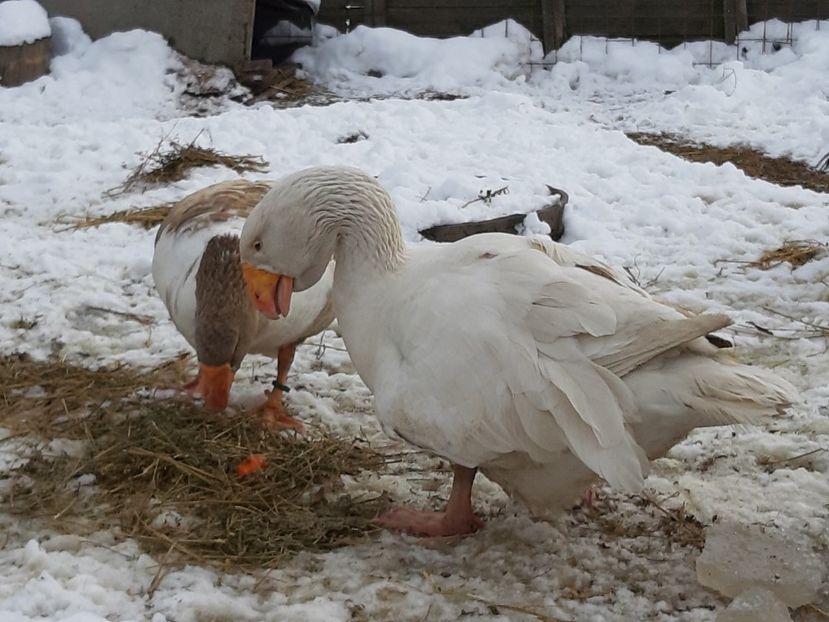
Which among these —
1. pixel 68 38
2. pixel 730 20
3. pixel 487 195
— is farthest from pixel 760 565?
pixel 730 20

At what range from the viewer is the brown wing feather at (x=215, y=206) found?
4.29 m

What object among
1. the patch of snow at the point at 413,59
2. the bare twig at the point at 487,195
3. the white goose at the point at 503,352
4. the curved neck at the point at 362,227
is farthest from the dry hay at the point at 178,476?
the patch of snow at the point at 413,59

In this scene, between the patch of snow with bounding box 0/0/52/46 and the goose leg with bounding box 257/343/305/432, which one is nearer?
the goose leg with bounding box 257/343/305/432

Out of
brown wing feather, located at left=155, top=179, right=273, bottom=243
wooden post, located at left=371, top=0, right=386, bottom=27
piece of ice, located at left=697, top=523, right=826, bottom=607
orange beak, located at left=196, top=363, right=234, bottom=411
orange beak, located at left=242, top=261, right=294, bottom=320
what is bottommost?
piece of ice, located at left=697, top=523, right=826, bottom=607

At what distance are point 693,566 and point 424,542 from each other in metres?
0.88

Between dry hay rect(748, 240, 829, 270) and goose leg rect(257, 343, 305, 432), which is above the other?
dry hay rect(748, 240, 829, 270)

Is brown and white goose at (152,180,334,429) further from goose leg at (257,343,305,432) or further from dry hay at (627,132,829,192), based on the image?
dry hay at (627,132,829,192)

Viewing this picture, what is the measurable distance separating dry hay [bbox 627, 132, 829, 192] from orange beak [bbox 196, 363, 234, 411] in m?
5.25

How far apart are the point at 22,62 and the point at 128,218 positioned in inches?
171

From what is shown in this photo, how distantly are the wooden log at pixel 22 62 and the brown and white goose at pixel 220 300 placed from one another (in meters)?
6.44

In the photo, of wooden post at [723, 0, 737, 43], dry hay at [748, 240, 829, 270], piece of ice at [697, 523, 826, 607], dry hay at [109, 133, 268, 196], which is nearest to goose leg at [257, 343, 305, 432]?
piece of ice at [697, 523, 826, 607]

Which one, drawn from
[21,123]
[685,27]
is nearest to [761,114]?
[685,27]

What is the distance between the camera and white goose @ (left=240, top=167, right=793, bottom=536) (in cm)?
294

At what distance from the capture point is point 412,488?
3.89 m
